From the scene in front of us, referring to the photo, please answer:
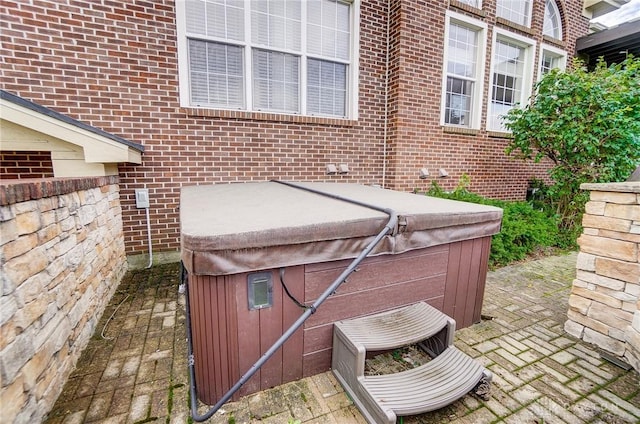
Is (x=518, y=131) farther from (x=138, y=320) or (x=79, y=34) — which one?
(x=79, y=34)

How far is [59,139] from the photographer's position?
2846 millimetres

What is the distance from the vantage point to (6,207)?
4.25ft

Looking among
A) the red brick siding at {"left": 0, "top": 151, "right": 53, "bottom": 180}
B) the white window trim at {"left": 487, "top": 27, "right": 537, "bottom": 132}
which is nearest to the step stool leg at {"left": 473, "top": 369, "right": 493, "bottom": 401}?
the red brick siding at {"left": 0, "top": 151, "right": 53, "bottom": 180}

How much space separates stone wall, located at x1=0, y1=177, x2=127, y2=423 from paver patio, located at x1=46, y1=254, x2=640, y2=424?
188 millimetres

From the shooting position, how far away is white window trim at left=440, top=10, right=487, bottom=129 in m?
5.12

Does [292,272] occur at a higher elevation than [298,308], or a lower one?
higher

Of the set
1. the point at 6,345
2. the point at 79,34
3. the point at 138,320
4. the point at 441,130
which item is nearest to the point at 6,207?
the point at 6,345

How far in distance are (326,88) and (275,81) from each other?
0.85 meters

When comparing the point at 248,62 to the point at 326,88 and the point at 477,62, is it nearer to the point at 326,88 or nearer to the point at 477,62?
the point at 326,88

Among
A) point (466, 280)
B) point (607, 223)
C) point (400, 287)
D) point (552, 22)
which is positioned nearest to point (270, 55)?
point (400, 287)

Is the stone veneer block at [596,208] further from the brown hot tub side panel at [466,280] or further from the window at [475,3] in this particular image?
the window at [475,3]

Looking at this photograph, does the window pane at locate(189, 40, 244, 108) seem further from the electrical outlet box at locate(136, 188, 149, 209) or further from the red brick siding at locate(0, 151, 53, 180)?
the red brick siding at locate(0, 151, 53, 180)

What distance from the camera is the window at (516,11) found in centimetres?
589

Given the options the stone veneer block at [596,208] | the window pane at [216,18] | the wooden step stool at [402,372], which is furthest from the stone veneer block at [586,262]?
the window pane at [216,18]
